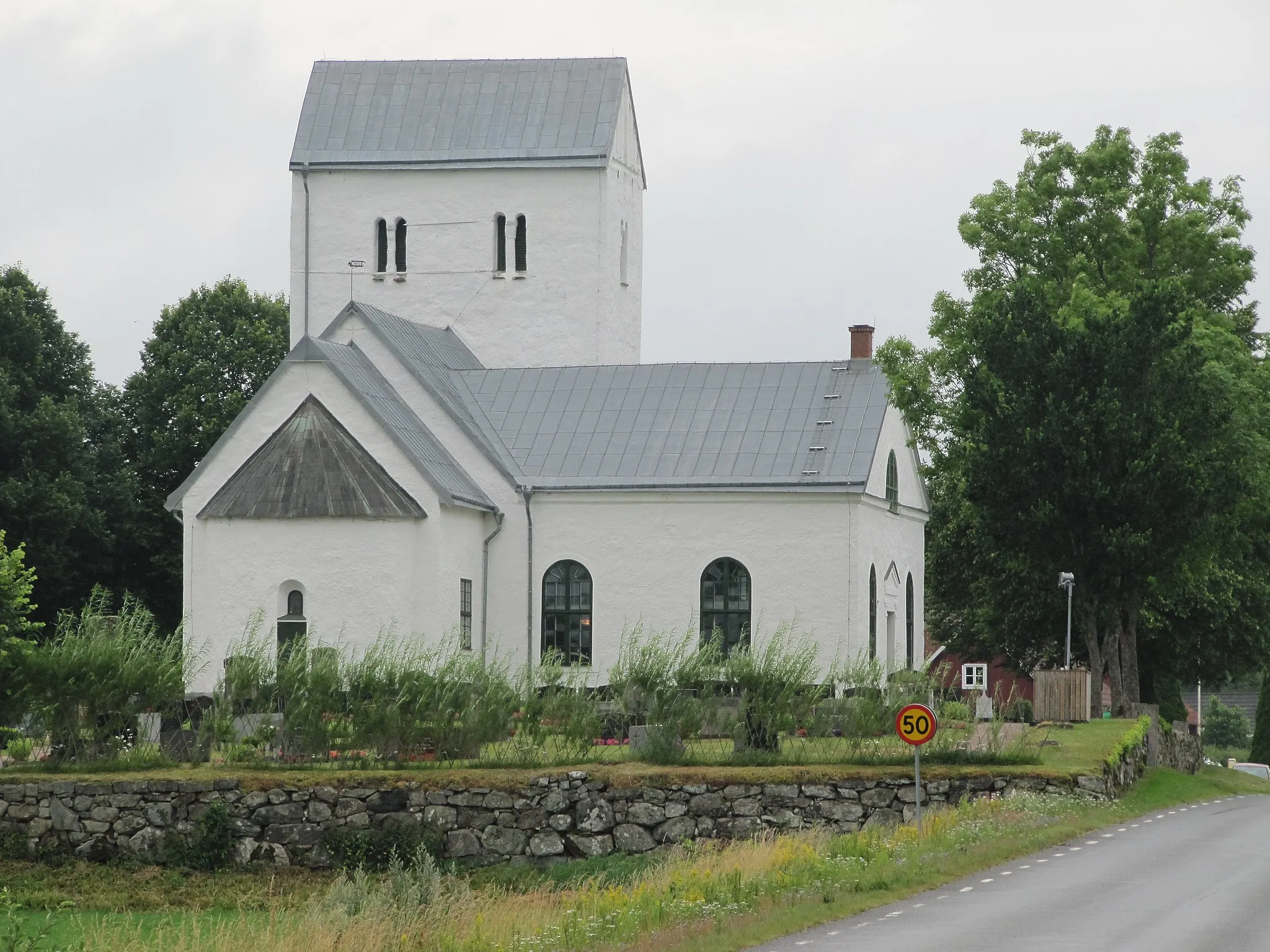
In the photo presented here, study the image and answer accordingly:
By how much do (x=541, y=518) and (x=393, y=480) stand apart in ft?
13.1

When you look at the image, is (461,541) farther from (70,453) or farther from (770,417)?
(70,453)

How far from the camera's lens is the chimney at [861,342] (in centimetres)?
4359

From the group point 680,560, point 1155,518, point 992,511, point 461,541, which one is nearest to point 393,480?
point 461,541

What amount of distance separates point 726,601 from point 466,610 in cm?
549

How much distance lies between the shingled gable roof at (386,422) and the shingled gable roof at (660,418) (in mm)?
768

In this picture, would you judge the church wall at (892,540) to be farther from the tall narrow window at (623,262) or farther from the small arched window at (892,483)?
the tall narrow window at (623,262)

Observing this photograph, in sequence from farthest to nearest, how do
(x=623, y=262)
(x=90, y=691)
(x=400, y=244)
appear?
(x=623, y=262), (x=400, y=244), (x=90, y=691)

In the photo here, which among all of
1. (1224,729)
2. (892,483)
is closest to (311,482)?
(892,483)

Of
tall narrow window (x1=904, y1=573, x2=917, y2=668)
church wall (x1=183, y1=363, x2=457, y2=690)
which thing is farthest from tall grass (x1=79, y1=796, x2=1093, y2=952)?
tall narrow window (x1=904, y1=573, x2=917, y2=668)

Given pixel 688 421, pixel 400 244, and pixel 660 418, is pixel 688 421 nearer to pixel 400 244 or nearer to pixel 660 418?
pixel 660 418

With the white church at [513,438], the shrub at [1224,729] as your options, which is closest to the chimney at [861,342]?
the white church at [513,438]

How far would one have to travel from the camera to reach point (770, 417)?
1597 inches

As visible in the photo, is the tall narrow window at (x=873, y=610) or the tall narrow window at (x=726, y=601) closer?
the tall narrow window at (x=726, y=601)

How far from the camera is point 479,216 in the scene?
151 ft
